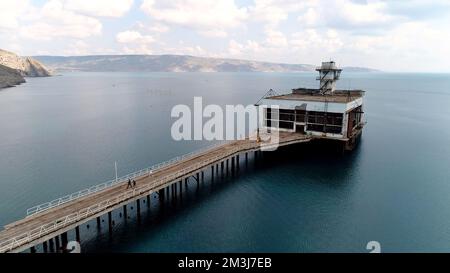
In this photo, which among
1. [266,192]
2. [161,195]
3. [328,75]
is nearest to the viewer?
[161,195]

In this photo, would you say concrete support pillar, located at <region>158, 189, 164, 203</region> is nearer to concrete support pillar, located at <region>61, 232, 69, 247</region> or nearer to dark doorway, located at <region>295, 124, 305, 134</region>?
concrete support pillar, located at <region>61, 232, 69, 247</region>

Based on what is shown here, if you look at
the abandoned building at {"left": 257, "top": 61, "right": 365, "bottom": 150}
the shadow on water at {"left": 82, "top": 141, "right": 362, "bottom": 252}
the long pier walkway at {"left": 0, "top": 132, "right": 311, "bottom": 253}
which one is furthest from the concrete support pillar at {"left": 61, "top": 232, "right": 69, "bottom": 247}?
the abandoned building at {"left": 257, "top": 61, "right": 365, "bottom": 150}

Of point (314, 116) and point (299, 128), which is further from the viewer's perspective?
point (299, 128)

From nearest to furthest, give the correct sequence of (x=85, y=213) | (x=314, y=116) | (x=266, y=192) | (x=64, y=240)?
(x=64, y=240)
(x=85, y=213)
(x=266, y=192)
(x=314, y=116)

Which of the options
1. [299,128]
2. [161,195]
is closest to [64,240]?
[161,195]

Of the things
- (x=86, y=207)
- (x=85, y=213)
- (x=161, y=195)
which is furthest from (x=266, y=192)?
(x=85, y=213)

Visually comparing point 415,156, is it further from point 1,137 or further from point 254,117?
point 1,137

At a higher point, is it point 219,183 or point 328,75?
point 328,75

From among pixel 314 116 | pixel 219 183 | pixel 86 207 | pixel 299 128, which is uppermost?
pixel 314 116

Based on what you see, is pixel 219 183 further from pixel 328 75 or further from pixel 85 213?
pixel 328 75
